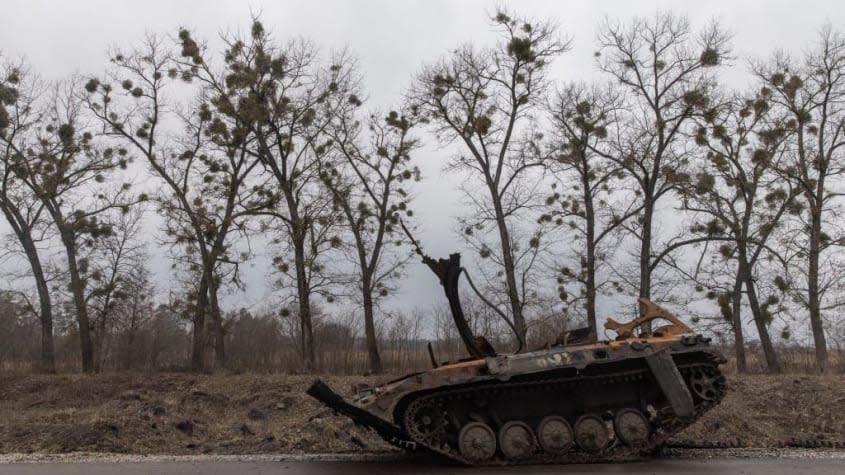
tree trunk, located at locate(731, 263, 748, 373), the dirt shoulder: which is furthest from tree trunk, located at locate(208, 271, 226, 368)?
tree trunk, located at locate(731, 263, 748, 373)

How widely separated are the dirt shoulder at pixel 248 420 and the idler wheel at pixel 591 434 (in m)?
2.20

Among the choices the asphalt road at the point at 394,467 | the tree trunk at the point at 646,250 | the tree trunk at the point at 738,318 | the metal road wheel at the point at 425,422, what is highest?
the tree trunk at the point at 646,250

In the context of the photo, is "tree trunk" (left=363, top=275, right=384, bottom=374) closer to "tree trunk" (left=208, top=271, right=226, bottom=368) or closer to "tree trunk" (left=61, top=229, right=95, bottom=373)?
"tree trunk" (left=208, top=271, right=226, bottom=368)

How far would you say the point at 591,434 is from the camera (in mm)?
8883

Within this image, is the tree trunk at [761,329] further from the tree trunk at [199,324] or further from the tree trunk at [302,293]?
the tree trunk at [199,324]

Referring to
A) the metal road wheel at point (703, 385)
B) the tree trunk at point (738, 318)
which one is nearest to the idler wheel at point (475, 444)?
the metal road wheel at point (703, 385)

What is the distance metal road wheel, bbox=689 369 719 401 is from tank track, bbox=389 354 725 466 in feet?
0.09

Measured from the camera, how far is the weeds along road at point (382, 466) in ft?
27.3

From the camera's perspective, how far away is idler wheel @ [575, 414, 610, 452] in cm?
889

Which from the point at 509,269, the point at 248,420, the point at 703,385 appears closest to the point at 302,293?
the point at 509,269

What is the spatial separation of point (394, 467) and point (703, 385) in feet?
14.2

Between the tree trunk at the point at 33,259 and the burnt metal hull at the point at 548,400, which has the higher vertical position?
the tree trunk at the point at 33,259

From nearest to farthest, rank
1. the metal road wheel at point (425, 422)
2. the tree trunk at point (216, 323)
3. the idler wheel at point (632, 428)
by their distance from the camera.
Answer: the metal road wheel at point (425, 422), the idler wheel at point (632, 428), the tree trunk at point (216, 323)

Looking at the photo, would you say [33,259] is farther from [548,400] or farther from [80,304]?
[548,400]
